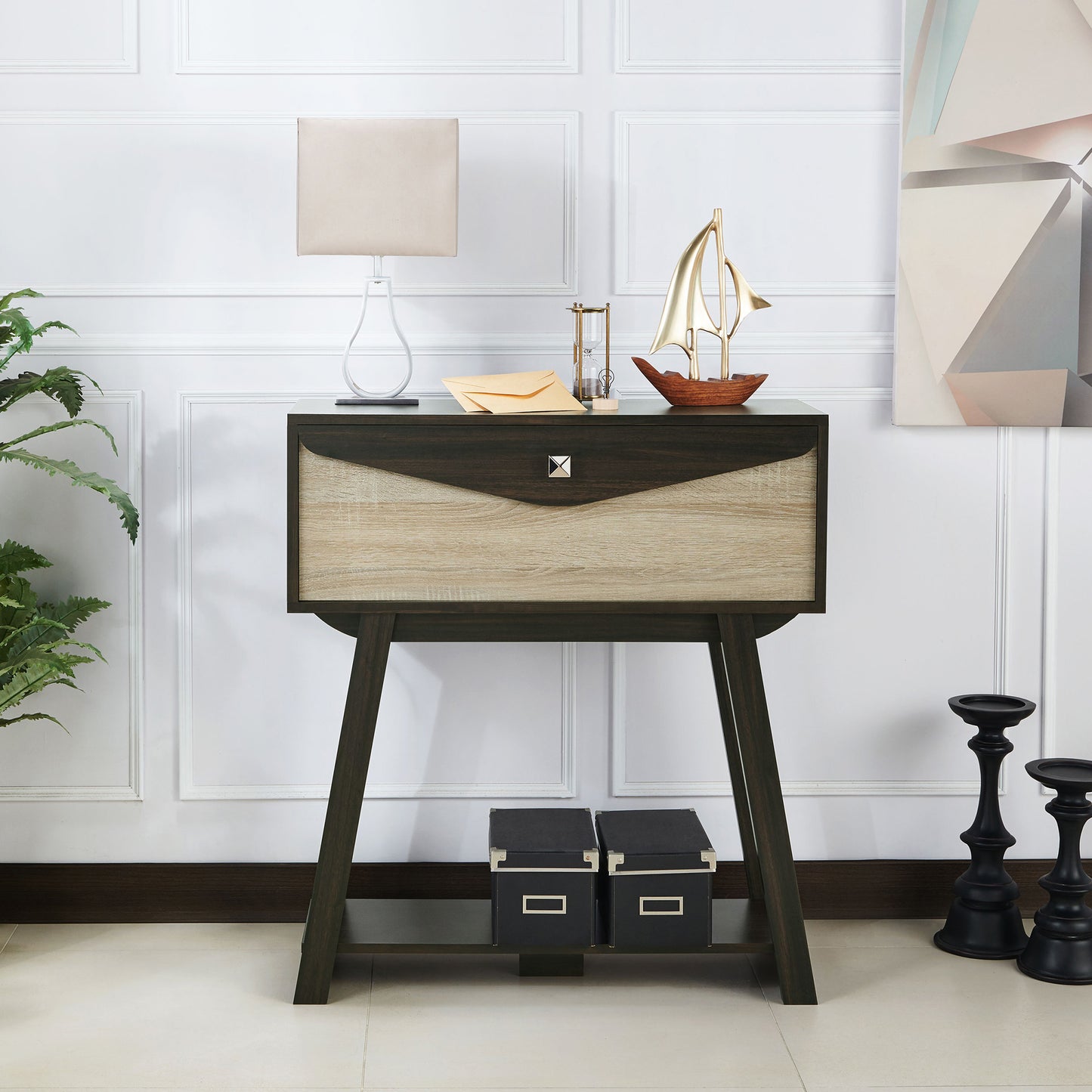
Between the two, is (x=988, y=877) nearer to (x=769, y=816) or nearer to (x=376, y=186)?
(x=769, y=816)

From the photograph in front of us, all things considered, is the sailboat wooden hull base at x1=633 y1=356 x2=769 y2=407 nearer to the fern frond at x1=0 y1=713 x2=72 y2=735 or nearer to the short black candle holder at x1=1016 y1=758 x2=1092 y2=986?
the short black candle holder at x1=1016 y1=758 x2=1092 y2=986

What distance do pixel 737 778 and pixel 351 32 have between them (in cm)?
166

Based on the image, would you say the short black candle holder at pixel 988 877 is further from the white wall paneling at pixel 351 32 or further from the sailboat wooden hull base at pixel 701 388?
the white wall paneling at pixel 351 32

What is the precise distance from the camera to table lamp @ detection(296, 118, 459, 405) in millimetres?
2066

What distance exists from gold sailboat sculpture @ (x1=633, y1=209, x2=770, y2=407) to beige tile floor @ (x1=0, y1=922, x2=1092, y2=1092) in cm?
108

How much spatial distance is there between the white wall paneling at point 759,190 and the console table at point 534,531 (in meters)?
0.49

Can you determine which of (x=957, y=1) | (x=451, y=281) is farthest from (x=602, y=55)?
(x=957, y=1)

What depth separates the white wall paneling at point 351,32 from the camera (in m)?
2.38

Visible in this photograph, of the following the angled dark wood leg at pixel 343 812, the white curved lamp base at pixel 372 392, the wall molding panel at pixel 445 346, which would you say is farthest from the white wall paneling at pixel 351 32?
the angled dark wood leg at pixel 343 812

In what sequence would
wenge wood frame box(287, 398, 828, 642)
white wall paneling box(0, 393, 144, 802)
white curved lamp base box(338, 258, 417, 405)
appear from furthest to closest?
white wall paneling box(0, 393, 144, 802)
white curved lamp base box(338, 258, 417, 405)
wenge wood frame box(287, 398, 828, 642)

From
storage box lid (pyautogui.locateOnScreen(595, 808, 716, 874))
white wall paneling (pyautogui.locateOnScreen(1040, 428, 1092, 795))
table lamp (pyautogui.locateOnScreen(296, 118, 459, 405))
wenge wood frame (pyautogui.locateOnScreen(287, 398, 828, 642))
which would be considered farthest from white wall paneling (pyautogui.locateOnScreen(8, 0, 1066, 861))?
wenge wood frame (pyautogui.locateOnScreen(287, 398, 828, 642))


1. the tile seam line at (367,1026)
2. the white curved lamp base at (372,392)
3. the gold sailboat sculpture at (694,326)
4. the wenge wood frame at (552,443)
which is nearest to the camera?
the tile seam line at (367,1026)

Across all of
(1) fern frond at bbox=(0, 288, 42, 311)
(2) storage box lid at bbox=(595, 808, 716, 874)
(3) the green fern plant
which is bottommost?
(2) storage box lid at bbox=(595, 808, 716, 874)

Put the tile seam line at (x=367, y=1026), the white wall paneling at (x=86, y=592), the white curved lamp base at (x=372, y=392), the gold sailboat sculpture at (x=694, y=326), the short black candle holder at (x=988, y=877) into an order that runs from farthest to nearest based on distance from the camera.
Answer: the white wall paneling at (x=86, y=592) < the short black candle holder at (x=988, y=877) < the white curved lamp base at (x=372, y=392) < the gold sailboat sculpture at (x=694, y=326) < the tile seam line at (x=367, y=1026)
